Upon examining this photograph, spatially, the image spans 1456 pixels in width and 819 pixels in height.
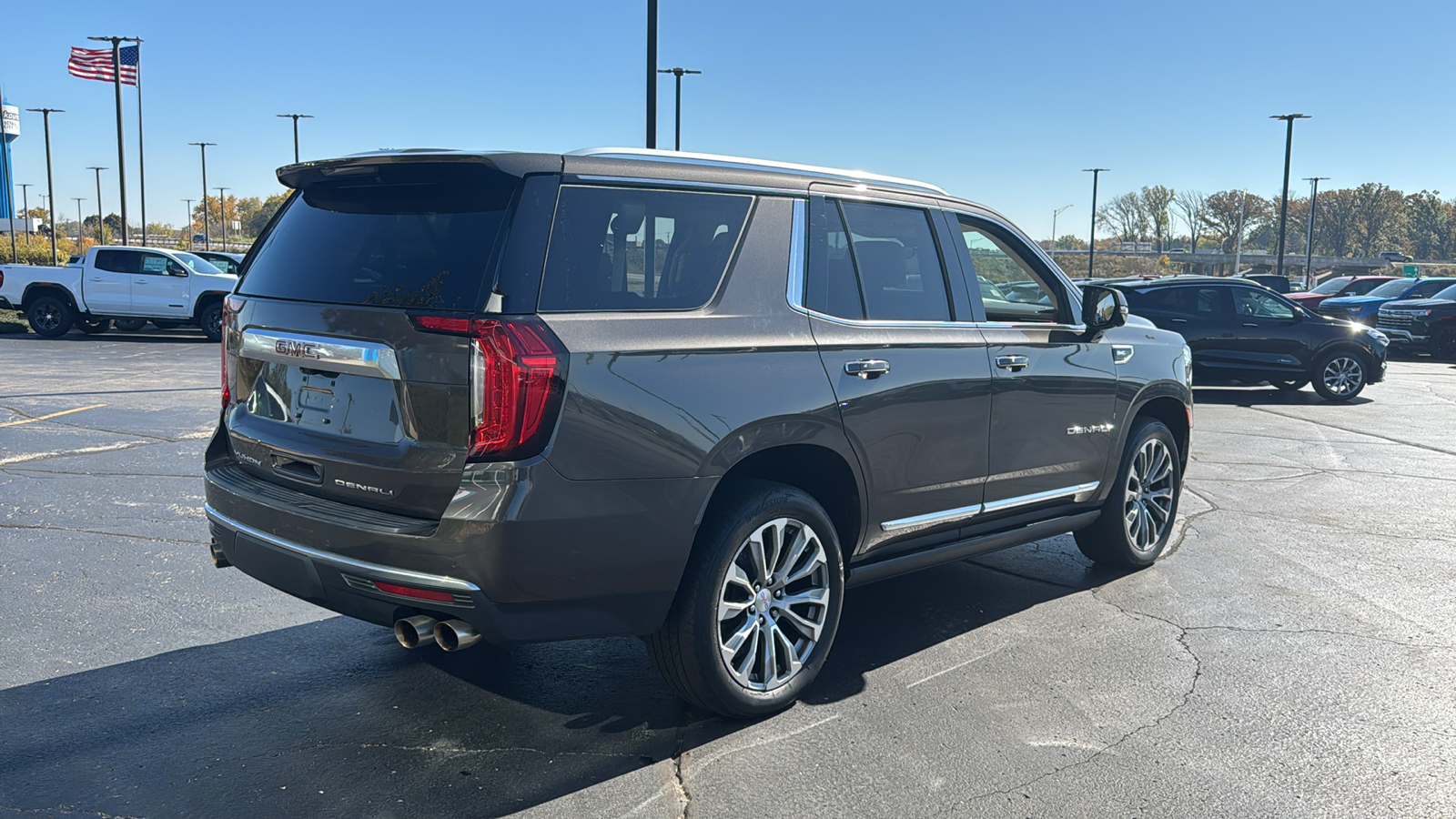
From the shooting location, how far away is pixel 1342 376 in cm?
1530

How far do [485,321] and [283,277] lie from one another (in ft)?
3.47

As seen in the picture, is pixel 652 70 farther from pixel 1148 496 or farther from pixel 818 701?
pixel 818 701

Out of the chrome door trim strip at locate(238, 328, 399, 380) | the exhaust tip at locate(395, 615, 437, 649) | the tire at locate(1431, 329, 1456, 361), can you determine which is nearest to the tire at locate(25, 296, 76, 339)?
the chrome door trim strip at locate(238, 328, 399, 380)

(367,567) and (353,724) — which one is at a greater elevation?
(367,567)

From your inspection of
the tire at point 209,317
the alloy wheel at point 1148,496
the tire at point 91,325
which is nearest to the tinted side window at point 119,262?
the tire at point 91,325

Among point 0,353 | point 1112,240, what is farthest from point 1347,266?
point 0,353

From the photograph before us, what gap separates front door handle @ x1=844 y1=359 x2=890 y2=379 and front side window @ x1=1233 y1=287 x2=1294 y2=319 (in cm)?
1266

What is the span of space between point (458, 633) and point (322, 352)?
39.0 inches

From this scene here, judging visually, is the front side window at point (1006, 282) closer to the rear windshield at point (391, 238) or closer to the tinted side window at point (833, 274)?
the tinted side window at point (833, 274)

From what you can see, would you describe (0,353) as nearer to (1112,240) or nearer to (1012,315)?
(1012,315)

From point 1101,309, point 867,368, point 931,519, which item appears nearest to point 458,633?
point 867,368

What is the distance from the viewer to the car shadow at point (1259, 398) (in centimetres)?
1489

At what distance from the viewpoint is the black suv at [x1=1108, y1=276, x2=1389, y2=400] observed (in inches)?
599

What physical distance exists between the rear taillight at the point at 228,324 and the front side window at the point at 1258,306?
1406 cm
